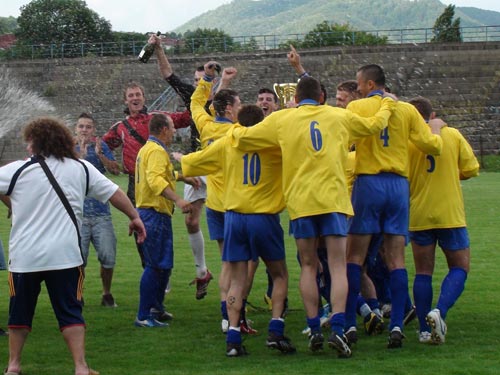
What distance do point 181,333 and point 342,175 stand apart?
2.34 meters

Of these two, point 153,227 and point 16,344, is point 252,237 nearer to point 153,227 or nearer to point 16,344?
point 153,227

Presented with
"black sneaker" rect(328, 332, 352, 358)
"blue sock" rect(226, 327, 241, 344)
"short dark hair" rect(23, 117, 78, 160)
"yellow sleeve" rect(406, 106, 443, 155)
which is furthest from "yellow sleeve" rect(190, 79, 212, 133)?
"black sneaker" rect(328, 332, 352, 358)

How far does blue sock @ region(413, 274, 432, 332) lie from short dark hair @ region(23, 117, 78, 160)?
10.2 ft

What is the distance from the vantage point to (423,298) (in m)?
8.87

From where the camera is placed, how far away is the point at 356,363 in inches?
311

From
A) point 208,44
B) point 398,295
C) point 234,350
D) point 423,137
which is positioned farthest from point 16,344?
point 208,44

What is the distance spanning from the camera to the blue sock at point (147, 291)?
9883mm

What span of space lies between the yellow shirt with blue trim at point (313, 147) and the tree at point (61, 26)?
5387cm

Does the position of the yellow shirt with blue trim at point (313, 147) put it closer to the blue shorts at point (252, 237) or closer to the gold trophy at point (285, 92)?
the blue shorts at point (252, 237)

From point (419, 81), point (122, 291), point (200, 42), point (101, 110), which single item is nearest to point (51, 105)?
point (101, 110)

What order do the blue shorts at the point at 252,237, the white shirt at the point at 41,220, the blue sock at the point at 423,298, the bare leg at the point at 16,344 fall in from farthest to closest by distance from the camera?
the blue sock at the point at 423,298
the blue shorts at the point at 252,237
the bare leg at the point at 16,344
the white shirt at the point at 41,220

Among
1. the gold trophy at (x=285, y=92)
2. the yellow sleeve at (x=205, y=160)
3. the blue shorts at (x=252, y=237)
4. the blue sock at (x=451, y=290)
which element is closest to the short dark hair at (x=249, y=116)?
the yellow sleeve at (x=205, y=160)

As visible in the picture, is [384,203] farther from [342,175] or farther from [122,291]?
[122,291]

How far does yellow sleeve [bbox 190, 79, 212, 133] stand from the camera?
1029 centimetres
